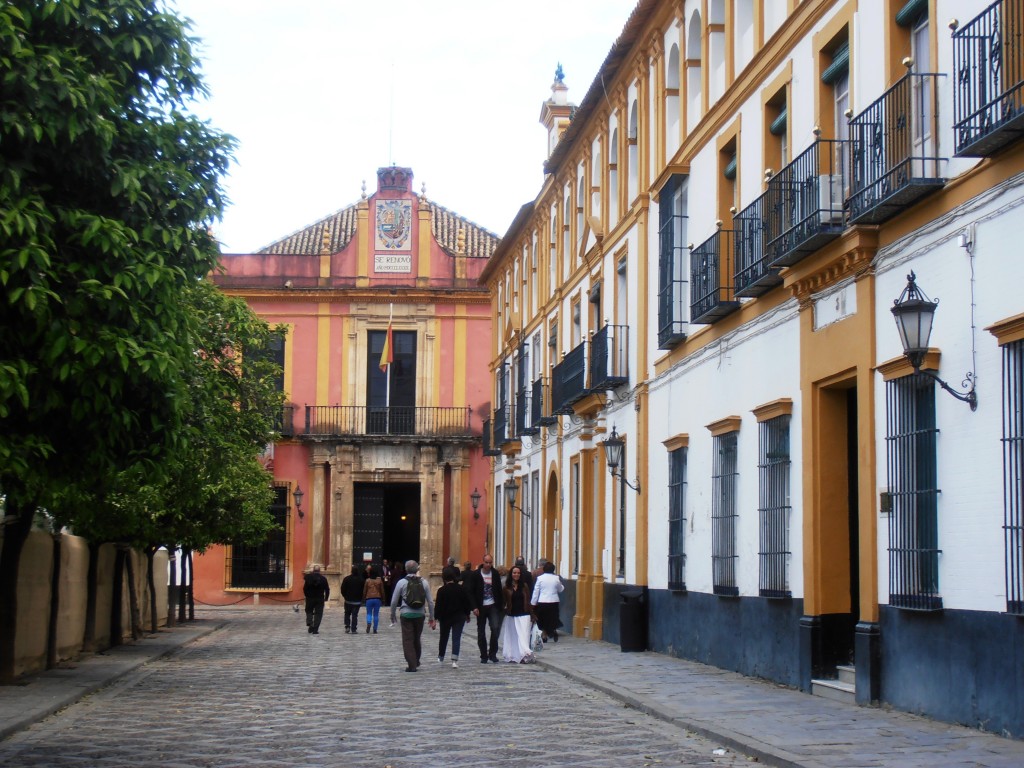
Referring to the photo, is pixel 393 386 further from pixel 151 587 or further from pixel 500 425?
pixel 151 587

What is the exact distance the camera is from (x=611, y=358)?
25797 millimetres

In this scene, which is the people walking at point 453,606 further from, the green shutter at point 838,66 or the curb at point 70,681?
the green shutter at point 838,66

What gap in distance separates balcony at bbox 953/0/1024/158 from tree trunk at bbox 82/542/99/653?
15.4m

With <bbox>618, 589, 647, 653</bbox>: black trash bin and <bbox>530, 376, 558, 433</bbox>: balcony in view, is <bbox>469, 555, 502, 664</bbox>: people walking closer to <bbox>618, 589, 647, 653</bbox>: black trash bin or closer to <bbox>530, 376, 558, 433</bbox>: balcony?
<bbox>618, 589, 647, 653</bbox>: black trash bin

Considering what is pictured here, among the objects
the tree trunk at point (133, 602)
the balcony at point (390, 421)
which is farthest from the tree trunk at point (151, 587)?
the balcony at point (390, 421)

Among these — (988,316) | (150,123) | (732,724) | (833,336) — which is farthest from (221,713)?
(988,316)

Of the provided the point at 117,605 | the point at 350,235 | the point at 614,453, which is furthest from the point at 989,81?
the point at 350,235

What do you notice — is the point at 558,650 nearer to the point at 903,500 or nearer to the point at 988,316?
the point at 903,500

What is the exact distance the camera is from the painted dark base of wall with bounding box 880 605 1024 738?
11000mm

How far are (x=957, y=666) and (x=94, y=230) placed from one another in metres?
7.23

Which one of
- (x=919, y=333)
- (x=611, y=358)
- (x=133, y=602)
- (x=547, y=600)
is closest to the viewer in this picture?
(x=919, y=333)

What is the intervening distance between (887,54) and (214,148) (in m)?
5.98

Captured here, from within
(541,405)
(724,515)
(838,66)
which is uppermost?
(838,66)

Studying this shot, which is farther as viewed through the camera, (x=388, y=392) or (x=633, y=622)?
(x=388, y=392)
